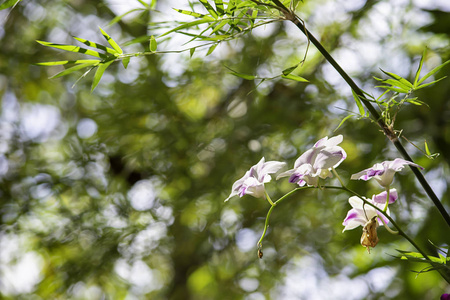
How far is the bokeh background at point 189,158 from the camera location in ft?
2.69

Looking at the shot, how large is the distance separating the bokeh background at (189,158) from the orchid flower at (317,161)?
1.74 feet

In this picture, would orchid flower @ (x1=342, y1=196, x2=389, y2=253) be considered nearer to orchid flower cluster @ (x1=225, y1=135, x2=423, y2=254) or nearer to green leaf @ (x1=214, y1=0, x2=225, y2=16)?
orchid flower cluster @ (x1=225, y1=135, x2=423, y2=254)

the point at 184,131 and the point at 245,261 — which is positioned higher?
the point at 184,131

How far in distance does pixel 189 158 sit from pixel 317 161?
0.70 meters

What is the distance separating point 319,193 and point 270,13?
2.05ft

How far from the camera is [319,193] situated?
89 cm

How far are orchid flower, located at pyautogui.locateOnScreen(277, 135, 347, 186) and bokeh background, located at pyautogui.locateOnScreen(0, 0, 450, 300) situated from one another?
0.53m

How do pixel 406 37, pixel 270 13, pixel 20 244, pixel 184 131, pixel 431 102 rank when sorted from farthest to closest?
pixel 20 244 < pixel 184 131 < pixel 406 37 < pixel 431 102 < pixel 270 13

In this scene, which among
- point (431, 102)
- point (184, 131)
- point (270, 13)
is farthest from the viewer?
point (184, 131)

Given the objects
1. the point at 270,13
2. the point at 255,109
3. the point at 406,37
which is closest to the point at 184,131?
the point at 255,109

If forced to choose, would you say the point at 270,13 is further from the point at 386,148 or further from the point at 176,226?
the point at 176,226

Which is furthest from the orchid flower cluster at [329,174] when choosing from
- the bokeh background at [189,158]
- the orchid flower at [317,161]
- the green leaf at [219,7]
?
the bokeh background at [189,158]

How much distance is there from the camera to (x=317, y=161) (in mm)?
259

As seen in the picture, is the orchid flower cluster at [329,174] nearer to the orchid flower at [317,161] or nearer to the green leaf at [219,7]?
the orchid flower at [317,161]
